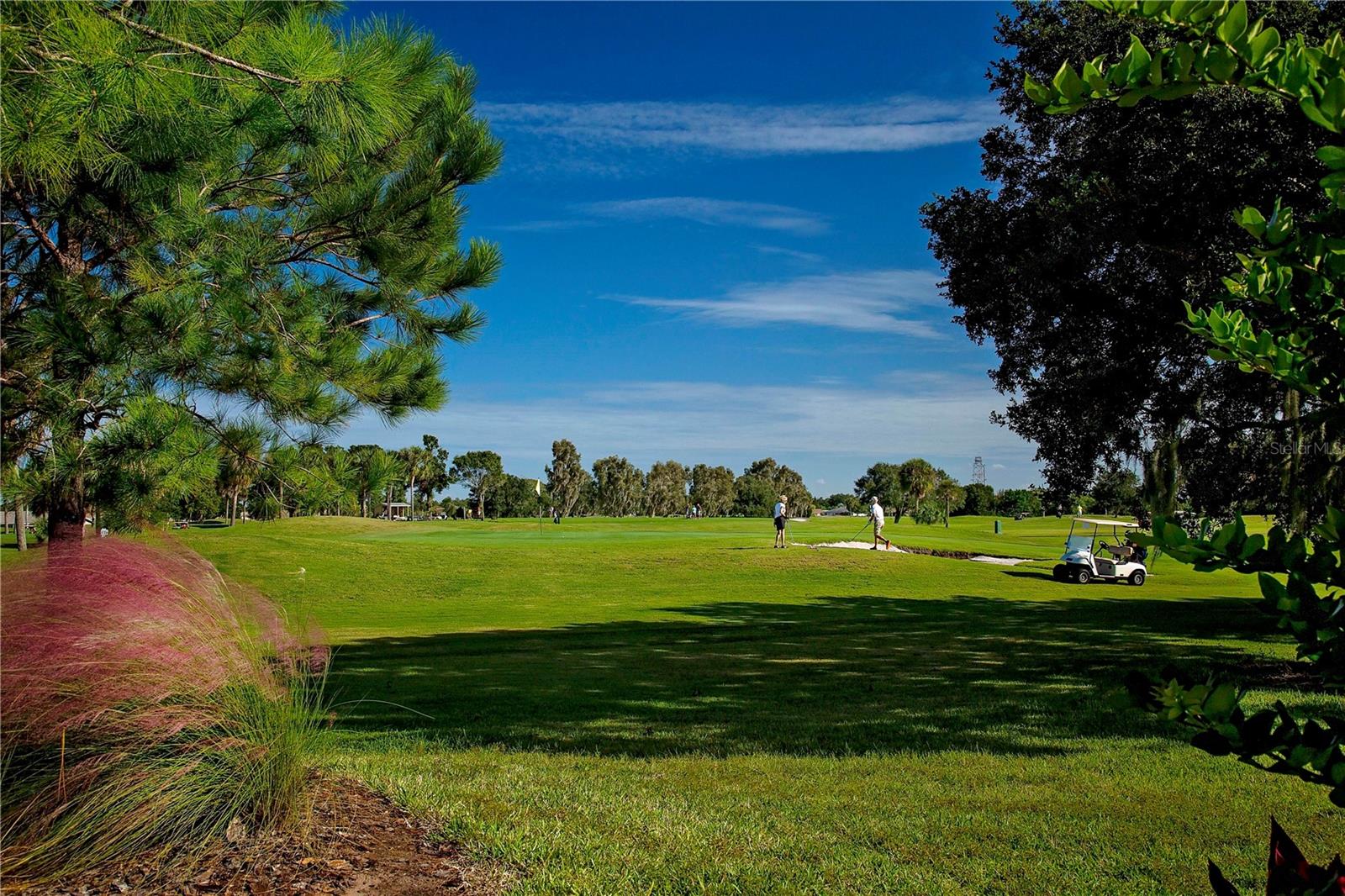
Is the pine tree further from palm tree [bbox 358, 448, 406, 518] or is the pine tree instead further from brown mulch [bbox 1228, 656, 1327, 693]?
brown mulch [bbox 1228, 656, 1327, 693]

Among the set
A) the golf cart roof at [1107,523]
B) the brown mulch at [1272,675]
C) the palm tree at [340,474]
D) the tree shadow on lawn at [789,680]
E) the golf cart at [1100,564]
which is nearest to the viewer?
the tree shadow on lawn at [789,680]

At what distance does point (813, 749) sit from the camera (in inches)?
295

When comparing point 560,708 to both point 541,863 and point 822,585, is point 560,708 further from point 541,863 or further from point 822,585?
point 822,585

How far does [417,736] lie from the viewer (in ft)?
26.0

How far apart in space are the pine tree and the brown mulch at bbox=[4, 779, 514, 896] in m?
4.51

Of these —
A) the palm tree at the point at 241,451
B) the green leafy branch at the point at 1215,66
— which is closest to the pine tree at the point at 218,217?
the palm tree at the point at 241,451

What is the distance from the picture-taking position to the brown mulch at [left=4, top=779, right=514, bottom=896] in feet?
13.3

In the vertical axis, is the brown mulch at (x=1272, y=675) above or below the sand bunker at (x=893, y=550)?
below

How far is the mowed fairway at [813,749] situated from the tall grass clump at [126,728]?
3.85 ft

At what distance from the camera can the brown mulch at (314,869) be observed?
13.3ft

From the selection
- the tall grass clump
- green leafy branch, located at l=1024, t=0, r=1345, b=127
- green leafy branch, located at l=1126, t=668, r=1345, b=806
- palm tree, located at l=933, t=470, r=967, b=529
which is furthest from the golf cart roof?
palm tree, located at l=933, t=470, r=967, b=529

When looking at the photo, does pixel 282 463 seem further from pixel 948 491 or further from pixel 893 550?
pixel 948 491

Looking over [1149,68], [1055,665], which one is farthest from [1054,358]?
[1149,68]

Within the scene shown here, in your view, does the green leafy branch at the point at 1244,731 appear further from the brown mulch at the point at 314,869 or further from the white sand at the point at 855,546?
the white sand at the point at 855,546
